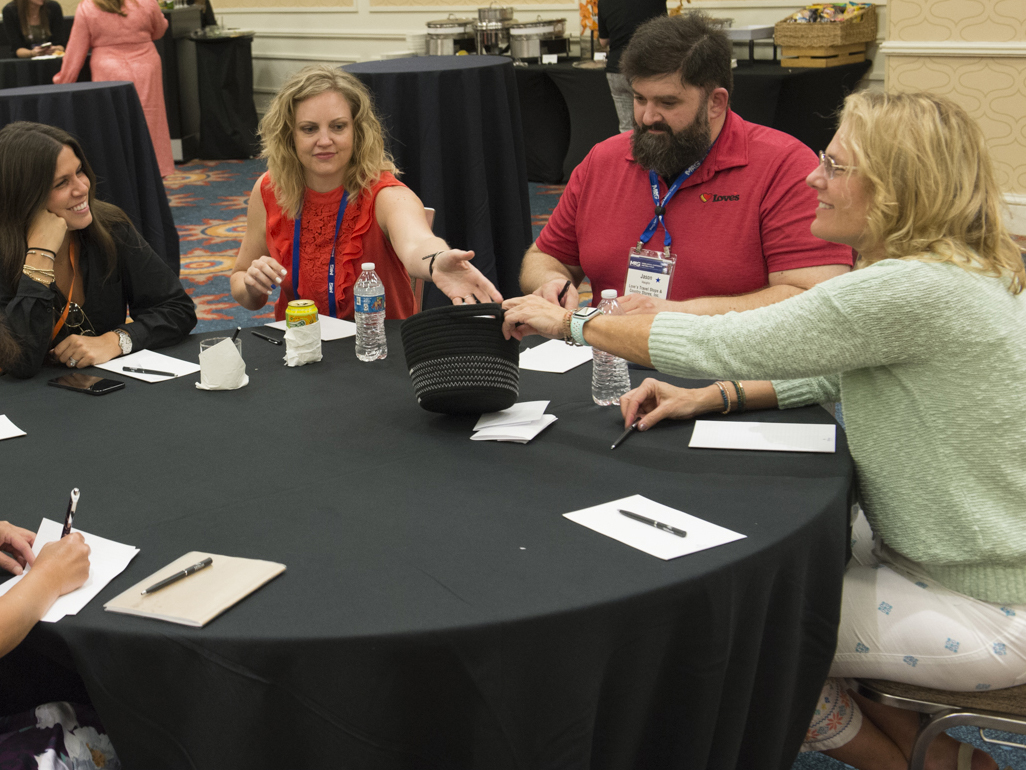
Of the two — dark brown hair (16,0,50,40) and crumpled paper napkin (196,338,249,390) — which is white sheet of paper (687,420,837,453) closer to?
crumpled paper napkin (196,338,249,390)

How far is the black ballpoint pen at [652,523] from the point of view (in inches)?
54.9

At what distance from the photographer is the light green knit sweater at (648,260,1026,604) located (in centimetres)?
145

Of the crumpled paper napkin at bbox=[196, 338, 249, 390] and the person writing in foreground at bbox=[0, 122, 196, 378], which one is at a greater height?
the person writing in foreground at bbox=[0, 122, 196, 378]

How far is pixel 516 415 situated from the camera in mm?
1852

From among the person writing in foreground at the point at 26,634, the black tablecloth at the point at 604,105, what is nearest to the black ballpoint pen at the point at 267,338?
the person writing in foreground at the point at 26,634

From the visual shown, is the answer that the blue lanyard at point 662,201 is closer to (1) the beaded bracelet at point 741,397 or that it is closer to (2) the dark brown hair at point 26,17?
(1) the beaded bracelet at point 741,397

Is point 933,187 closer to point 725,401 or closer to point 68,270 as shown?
point 725,401

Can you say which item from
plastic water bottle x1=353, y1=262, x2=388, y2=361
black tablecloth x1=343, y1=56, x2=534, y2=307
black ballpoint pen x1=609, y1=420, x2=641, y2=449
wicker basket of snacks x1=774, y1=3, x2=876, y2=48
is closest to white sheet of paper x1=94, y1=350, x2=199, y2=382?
plastic water bottle x1=353, y1=262, x2=388, y2=361

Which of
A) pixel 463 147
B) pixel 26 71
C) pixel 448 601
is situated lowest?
pixel 448 601

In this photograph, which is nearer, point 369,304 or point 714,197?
point 369,304

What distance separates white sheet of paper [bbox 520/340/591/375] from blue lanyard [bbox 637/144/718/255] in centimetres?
44

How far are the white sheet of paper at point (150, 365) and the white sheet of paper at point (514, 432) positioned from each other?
795 mm

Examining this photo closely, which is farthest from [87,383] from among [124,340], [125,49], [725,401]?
[125,49]

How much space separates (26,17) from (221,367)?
24.3 feet
